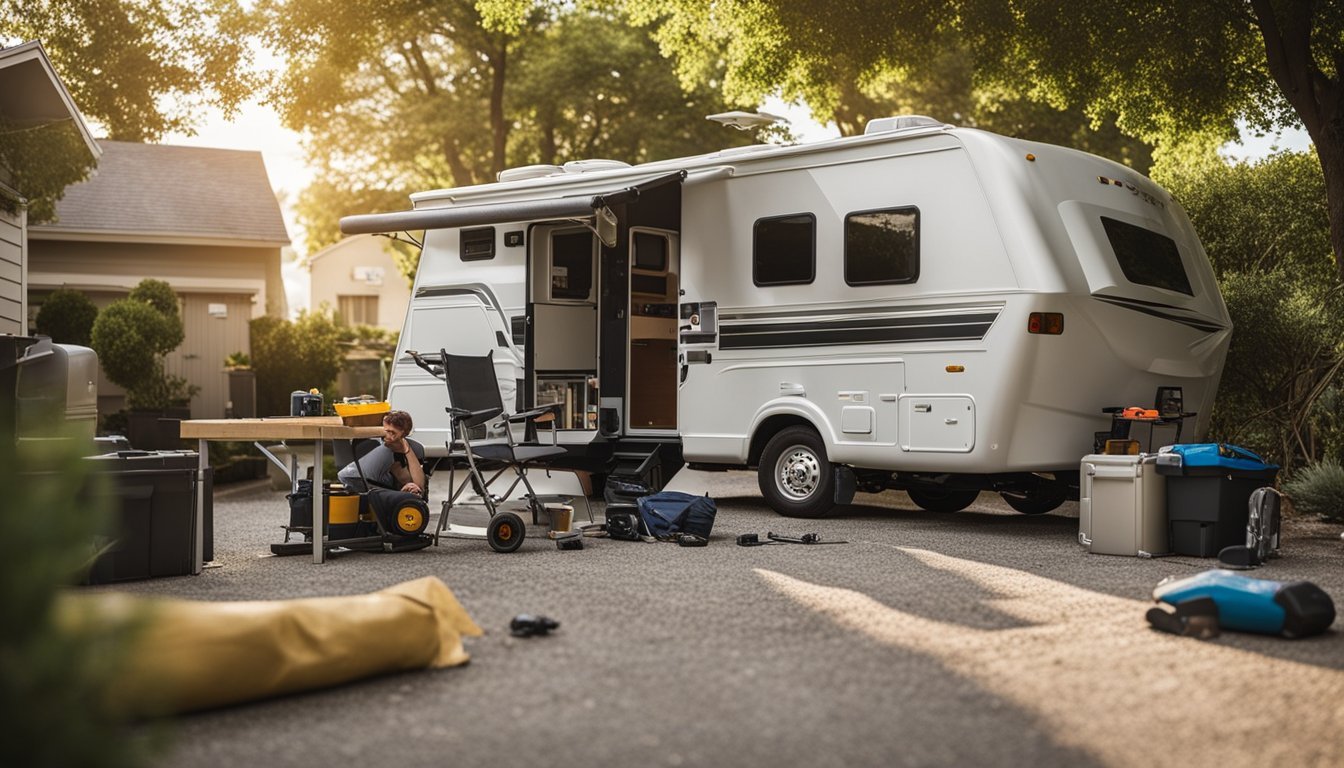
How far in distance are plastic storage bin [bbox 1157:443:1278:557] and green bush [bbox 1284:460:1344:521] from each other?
163 centimetres

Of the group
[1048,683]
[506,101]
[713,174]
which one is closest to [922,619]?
[1048,683]

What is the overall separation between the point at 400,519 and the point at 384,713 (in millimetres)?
3876

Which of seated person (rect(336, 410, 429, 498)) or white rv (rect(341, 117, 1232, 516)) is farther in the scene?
white rv (rect(341, 117, 1232, 516))

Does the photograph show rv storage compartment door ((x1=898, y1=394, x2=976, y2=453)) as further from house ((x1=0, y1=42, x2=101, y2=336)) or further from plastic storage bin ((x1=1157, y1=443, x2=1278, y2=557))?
house ((x1=0, y1=42, x2=101, y2=336))

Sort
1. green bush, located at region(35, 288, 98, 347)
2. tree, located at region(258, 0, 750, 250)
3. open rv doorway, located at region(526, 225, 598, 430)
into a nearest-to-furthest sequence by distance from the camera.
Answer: open rv doorway, located at region(526, 225, 598, 430), green bush, located at region(35, 288, 98, 347), tree, located at region(258, 0, 750, 250)

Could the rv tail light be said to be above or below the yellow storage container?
above

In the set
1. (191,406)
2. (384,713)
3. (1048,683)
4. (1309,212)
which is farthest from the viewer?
(191,406)

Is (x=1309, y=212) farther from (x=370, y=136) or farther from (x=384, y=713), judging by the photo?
(x=370, y=136)

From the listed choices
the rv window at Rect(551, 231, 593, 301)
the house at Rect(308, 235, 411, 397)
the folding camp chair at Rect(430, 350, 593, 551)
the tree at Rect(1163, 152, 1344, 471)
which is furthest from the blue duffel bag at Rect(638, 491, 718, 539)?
the house at Rect(308, 235, 411, 397)

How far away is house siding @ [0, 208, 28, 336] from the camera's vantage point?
39.3 ft

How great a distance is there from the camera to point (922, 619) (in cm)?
563

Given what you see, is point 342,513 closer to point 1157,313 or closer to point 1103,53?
point 1157,313

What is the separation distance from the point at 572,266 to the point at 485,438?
1.99 meters

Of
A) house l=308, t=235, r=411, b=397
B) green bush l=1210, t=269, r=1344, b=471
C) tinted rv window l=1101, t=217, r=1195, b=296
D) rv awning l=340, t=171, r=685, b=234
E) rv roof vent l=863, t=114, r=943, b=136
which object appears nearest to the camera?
tinted rv window l=1101, t=217, r=1195, b=296
